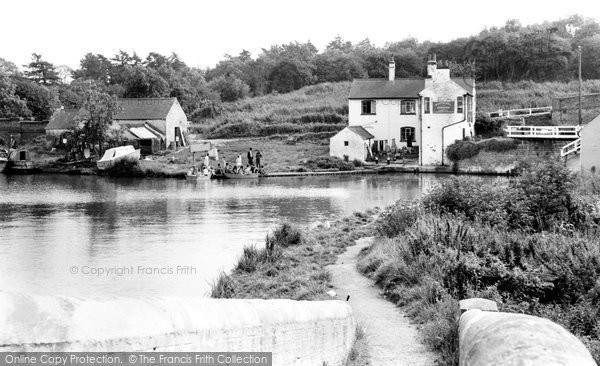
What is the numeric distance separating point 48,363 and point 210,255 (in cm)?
1793

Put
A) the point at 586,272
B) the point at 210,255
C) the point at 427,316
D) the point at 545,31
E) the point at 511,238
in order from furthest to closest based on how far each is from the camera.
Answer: the point at 545,31, the point at 210,255, the point at 511,238, the point at 586,272, the point at 427,316

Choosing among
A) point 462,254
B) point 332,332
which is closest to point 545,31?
point 462,254

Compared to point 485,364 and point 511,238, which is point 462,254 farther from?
point 485,364

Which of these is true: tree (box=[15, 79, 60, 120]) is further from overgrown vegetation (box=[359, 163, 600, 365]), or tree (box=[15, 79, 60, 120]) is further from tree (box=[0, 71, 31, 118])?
overgrown vegetation (box=[359, 163, 600, 365])

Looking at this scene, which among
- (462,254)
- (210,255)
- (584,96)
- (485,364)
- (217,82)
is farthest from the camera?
(217,82)

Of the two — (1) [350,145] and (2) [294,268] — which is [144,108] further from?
(2) [294,268]

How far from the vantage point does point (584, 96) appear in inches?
2596

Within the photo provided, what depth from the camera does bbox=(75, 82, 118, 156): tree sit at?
64375 millimetres

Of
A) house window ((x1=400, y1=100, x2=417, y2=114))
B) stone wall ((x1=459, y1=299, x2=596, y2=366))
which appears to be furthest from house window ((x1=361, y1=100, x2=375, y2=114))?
stone wall ((x1=459, y1=299, x2=596, y2=366))

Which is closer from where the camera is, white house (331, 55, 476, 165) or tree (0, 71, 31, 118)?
white house (331, 55, 476, 165)

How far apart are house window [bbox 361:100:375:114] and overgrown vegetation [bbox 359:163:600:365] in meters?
43.8

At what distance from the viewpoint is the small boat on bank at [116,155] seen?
2403 inches

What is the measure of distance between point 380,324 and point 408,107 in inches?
2111

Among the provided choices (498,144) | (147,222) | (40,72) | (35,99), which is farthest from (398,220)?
(40,72)
